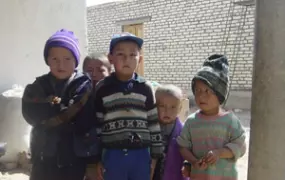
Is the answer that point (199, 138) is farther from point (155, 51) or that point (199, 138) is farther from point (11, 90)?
point (155, 51)

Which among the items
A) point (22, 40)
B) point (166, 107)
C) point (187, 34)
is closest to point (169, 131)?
point (166, 107)

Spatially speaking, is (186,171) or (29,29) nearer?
(186,171)

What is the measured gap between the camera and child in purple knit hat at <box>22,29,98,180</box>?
1806mm

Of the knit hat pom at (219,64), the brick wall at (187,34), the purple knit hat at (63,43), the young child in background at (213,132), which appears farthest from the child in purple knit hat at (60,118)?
the brick wall at (187,34)

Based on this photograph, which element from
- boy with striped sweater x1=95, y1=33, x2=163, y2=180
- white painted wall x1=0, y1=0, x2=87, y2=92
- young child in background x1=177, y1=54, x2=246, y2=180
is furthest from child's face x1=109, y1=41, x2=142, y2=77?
white painted wall x1=0, y1=0, x2=87, y2=92

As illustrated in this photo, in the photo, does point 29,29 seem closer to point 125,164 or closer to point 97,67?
point 97,67

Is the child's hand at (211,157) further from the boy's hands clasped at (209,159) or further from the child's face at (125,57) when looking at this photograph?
the child's face at (125,57)

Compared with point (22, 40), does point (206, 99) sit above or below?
below

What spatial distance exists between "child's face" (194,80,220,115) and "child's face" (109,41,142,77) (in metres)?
0.38

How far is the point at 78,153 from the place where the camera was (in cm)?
183

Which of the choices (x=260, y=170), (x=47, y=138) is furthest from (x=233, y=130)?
(x=47, y=138)

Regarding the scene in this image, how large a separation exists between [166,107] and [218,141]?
0.39m

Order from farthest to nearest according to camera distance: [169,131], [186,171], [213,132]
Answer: [169,131] < [186,171] < [213,132]

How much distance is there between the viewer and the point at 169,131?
6.91 feet
